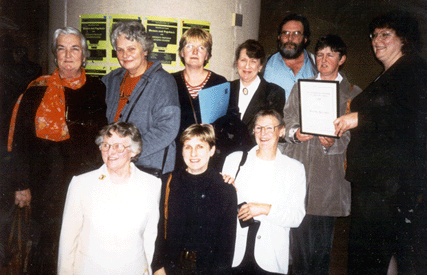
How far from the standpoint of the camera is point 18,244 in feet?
7.68

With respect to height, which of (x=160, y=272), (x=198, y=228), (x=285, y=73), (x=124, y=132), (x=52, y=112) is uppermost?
(x=285, y=73)

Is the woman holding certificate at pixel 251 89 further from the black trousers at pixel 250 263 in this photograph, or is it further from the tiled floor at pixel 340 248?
the tiled floor at pixel 340 248

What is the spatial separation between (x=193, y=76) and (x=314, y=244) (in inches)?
70.2

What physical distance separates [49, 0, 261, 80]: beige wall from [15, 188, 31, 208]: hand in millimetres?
1090

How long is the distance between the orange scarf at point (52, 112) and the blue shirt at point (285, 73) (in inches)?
64.9

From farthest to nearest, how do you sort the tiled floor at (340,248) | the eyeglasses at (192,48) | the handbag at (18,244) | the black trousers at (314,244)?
the tiled floor at (340,248), the black trousers at (314,244), the handbag at (18,244), the eyeglasses at (192,48)

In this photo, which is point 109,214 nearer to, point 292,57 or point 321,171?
point 321,171

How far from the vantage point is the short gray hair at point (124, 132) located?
194 cm

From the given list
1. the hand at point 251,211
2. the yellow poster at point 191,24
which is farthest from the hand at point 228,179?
the yellow poster at point 191,24

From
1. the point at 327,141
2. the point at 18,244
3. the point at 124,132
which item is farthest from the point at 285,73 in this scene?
the point at 18,244

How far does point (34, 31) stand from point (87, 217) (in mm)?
1639

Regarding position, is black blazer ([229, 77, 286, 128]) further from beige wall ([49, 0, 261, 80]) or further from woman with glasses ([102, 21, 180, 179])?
woman with glasses ([102, 21, 180, 179])

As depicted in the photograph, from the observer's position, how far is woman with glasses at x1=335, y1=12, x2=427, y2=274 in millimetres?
2068

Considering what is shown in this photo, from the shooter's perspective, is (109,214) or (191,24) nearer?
(109,214)
